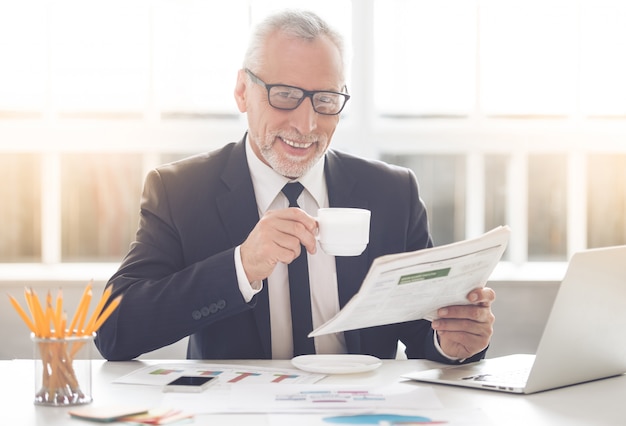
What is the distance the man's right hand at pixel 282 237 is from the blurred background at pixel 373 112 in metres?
1.89

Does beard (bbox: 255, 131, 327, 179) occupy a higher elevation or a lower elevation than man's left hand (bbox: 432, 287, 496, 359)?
higher

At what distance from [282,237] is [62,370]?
1.67ft

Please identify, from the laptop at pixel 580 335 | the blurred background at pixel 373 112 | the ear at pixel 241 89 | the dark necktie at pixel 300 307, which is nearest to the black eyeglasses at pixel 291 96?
the ear at pixel 241 89

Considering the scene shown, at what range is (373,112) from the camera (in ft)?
11.9

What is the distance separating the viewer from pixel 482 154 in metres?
3.71

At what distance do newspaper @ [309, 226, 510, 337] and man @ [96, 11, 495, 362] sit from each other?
22 centimetres

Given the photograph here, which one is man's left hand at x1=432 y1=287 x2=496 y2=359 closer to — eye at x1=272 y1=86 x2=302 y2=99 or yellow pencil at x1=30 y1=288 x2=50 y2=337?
eye at x1=272 y1=86 x2=302 y2=99

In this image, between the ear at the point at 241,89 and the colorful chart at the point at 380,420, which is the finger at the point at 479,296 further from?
the ear at the point at 241,89

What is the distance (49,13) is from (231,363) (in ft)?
7.52

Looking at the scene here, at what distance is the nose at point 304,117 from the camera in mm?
2129

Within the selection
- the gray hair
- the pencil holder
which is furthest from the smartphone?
the gray hair

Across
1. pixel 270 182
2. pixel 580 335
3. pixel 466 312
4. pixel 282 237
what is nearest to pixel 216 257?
pixel 282 237

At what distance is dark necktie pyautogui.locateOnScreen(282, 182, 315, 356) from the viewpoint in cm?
208

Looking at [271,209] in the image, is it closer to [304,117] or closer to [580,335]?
[304,117]
